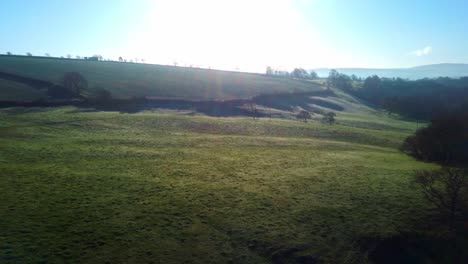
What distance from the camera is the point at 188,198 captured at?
29703 mm

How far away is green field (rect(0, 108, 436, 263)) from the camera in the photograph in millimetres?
22188

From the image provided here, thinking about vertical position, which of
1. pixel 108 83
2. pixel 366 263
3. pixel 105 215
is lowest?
pixel 366 263

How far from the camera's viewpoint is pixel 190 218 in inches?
1029

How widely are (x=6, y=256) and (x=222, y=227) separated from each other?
45.3ft

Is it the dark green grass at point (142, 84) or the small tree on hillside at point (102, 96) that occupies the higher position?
the dark green grass at point (142, 84)

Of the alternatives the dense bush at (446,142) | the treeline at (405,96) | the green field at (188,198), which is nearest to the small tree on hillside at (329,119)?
the green field at (188,198)

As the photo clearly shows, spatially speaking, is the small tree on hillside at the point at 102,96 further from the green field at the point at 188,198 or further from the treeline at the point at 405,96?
the treeline at the point at 405,96

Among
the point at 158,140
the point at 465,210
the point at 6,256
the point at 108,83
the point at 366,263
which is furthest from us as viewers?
the point at 108,83

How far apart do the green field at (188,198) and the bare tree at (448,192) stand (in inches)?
66.5

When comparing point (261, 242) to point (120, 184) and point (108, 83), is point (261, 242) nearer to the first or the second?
point (120, 184)

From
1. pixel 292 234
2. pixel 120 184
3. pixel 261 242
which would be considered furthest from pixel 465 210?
pixel 120 184

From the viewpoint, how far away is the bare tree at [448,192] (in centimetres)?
2900

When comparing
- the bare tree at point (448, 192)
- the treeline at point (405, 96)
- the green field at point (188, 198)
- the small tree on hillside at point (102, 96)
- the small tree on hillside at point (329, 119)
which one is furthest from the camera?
the treeline at point (405, 96)

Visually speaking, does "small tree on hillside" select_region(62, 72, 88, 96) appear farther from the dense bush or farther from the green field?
the dense bush
